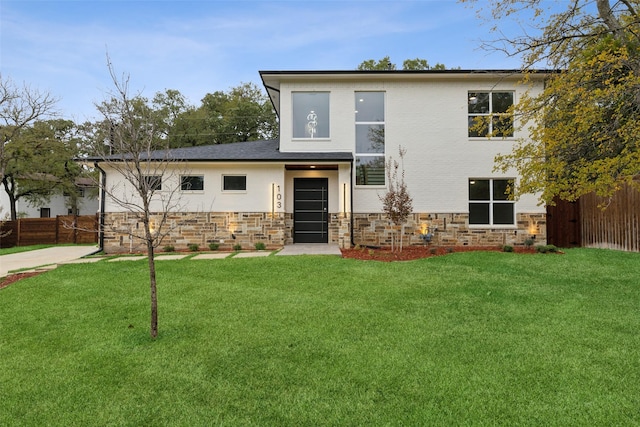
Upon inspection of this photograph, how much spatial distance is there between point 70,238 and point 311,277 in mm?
16714

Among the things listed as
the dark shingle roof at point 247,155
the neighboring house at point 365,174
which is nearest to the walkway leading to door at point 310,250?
the neighboring house at point 365,174

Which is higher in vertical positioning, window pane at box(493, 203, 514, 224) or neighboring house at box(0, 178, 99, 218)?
neighboring house at box(0, 178, 99, 218)

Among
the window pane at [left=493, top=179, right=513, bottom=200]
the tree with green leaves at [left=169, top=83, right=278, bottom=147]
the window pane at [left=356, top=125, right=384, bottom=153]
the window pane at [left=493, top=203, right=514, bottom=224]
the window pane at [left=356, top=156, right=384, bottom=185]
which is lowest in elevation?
the window pane at [left=493, top=203, right=514, bottom=224]

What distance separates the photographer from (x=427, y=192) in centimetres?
1200

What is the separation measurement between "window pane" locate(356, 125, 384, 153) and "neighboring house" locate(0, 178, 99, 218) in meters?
23.0

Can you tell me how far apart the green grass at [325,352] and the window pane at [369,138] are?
263 inches

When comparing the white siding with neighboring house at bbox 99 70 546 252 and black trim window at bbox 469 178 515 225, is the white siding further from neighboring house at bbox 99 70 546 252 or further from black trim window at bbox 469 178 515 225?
black trim window at bbox 469 178 515 225

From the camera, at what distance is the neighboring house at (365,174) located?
11.7 meters

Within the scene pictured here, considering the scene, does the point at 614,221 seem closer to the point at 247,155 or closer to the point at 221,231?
the point at 247,155

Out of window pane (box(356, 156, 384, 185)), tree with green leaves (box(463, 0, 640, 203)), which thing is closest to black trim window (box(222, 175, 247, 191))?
window pane (box(356, 156, 384, 185))

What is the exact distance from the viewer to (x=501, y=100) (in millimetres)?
12148

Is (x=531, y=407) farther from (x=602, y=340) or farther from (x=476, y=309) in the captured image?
(x=476, y=309)

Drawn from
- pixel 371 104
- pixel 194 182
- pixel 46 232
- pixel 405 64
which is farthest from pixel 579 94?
pixel 46 232

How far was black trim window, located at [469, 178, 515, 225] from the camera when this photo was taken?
39.5 feet
